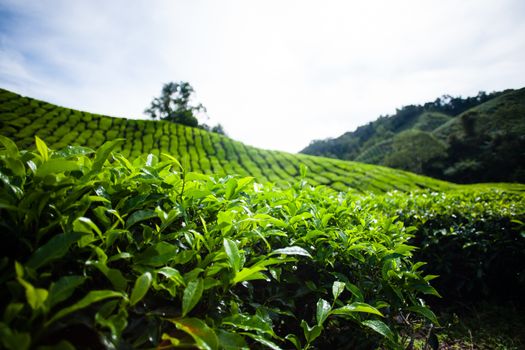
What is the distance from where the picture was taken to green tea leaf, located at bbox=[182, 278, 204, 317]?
656mm

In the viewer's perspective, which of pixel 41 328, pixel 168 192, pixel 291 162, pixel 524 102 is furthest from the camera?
pixel 524 102

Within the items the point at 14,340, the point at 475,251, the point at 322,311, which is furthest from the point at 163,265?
the point at 475,251

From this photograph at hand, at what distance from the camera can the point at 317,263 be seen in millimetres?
1295

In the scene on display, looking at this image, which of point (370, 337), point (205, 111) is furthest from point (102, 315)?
point (205, 111)

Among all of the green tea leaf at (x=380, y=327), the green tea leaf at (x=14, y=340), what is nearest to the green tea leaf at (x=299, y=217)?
the green tea leaf at (x=380, y=327)

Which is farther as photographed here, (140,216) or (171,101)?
(171,101)

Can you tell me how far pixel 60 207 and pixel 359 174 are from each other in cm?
1983

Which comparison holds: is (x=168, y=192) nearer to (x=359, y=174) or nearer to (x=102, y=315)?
(x=102, y=315)

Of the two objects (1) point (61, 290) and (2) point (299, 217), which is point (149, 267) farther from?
(2) point (299, 217)

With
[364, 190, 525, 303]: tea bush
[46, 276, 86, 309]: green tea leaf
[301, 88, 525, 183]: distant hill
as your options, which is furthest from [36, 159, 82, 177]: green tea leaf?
[301, 88, 525, 183]: distant hill

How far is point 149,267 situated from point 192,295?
17 cm

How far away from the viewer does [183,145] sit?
2070 cm

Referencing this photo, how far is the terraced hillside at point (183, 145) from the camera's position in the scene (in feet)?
55.3

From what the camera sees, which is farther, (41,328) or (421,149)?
(421,149)
